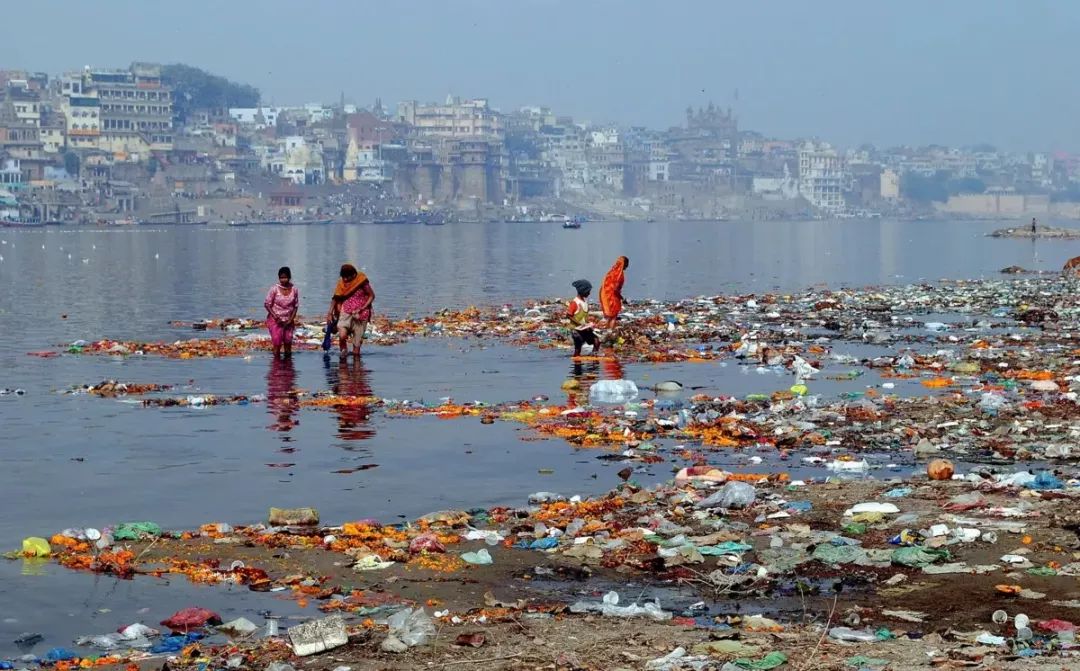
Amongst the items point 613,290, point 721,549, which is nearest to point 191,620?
point 721,549

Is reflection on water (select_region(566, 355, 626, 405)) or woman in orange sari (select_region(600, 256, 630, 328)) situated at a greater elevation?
woman in orange sari (select_region(600, 256, 630, 328))

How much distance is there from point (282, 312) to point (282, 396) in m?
3.38

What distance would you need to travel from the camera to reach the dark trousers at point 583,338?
18266 millimetres

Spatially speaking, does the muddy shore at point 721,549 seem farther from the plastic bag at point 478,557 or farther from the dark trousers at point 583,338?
the dark trousers at point 583,338

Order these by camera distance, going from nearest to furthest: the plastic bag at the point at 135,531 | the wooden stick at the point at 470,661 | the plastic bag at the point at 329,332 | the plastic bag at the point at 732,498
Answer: the wooden stick at the point at 470,661
the plastic bag at the point at 135,531
the plastic bag at the point at 732,498
the plastic bag at the point at 329,332

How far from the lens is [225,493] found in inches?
395

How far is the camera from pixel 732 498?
912 centimetres

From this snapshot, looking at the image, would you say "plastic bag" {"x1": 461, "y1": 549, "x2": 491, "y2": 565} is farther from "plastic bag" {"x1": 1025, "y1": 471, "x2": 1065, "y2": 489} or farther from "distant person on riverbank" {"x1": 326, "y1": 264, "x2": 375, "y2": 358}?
"distant person on riverbank" {"x1": 326, "y1": 264, "x2": 375, "y2": 358}

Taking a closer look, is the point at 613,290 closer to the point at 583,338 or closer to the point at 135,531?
the point at 583,338

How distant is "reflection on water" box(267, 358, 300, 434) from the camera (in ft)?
43.7

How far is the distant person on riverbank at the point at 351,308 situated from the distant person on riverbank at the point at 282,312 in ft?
1.60

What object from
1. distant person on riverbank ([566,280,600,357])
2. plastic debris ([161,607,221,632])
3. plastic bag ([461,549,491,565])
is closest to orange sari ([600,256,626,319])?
distant person on riverbank ([566,280,600,357])

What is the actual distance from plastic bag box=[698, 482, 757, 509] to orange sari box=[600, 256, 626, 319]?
936 centimetres

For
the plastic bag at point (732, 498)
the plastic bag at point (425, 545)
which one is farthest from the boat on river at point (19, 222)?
the plastic bag at point (425, 545)
